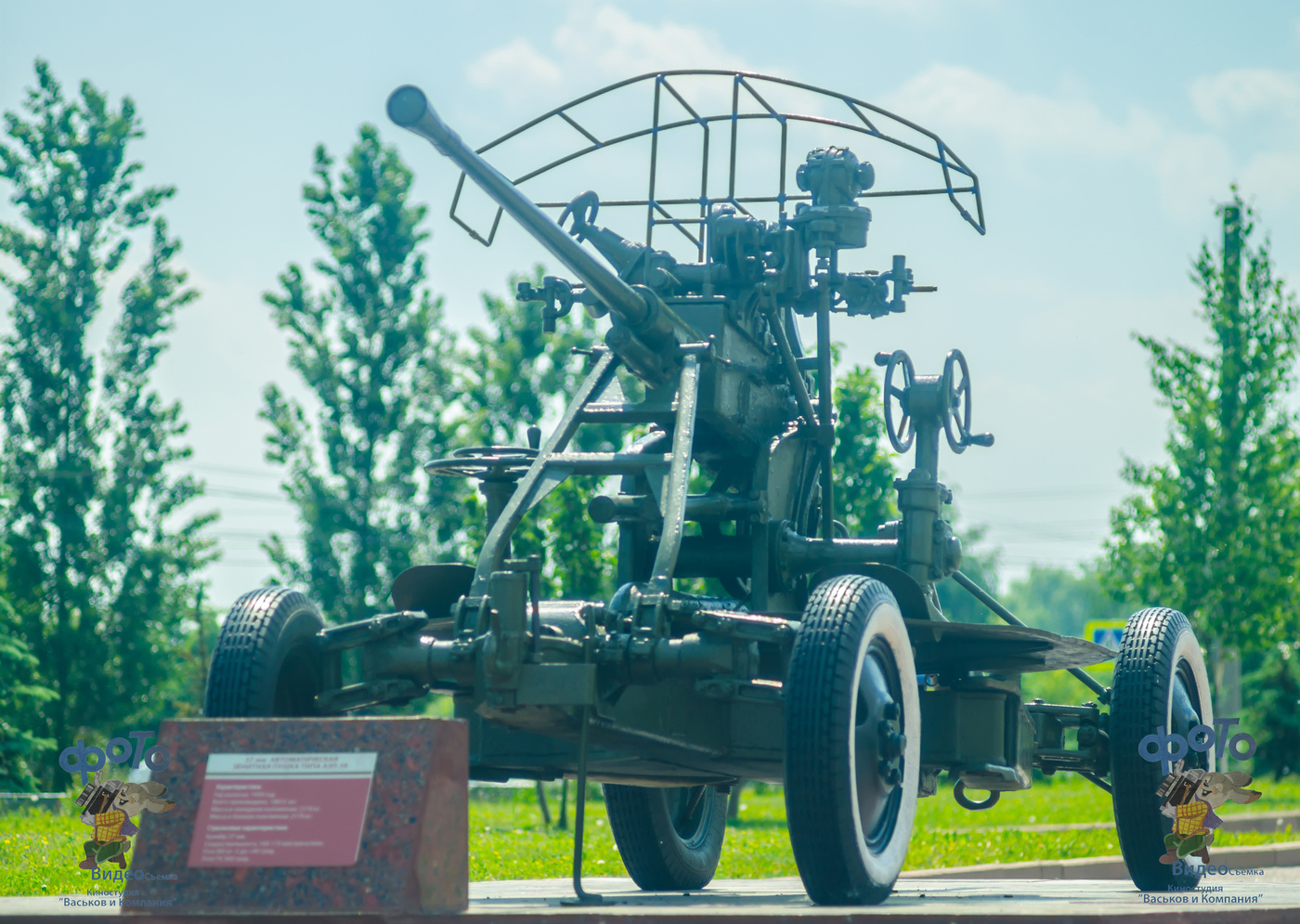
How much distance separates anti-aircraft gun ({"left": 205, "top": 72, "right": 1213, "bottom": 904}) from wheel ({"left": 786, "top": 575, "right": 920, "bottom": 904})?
12mm

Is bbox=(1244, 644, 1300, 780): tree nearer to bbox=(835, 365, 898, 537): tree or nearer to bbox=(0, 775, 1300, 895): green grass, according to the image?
bbox=(0, 775, 1300, 895): green grass

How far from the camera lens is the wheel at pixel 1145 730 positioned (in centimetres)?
881

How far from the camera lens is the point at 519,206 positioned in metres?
7.83

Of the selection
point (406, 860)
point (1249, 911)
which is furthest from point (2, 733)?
point (1249, 911)

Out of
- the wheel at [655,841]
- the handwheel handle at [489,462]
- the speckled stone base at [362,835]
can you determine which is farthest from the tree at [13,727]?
the speckled stone base at [362,835]

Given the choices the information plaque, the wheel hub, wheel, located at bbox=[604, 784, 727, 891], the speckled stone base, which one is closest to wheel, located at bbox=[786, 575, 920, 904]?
the wheel hub

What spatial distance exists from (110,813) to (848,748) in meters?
3.21

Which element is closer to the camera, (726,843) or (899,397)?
(899,397)

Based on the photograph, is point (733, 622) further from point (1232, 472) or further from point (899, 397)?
point (1232, 472)

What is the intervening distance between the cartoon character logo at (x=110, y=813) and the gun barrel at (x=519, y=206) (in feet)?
9.55

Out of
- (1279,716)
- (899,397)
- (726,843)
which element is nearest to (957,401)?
(899,397)

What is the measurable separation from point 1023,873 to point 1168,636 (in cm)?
414

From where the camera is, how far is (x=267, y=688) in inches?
284

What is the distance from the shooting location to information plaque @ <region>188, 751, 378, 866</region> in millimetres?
6094
